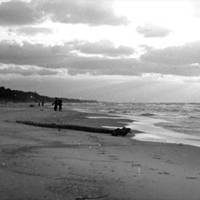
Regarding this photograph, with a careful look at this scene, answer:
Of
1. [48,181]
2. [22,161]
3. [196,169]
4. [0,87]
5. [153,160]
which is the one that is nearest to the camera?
[48,181]

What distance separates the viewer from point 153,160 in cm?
1107

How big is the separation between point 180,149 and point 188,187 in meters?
6.90

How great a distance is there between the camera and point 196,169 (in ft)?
32.9

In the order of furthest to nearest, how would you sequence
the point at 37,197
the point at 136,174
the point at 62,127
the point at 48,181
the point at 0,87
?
the point at 0,87 → the point at 62,127 → the point at 136,174 → the point at 48,181 → the point at 37,197

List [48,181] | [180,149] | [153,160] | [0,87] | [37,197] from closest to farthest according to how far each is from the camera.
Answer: [37,197], [48,181], [153,160], [180,149], [0,87]

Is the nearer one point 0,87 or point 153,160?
point 153,160

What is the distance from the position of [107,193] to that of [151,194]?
0.90 m

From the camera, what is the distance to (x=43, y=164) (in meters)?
8.90

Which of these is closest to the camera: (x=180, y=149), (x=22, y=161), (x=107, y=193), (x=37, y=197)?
(x=37, y=197)

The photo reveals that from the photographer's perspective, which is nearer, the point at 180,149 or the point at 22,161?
the point at 22,161

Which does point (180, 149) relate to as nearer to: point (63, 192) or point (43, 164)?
point (43, 164)

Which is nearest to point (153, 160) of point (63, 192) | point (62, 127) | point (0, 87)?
point (63, 192)

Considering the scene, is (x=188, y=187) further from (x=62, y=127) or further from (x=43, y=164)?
(x=62, y=127)

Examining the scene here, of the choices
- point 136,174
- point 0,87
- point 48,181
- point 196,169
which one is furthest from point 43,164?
point 0,87
